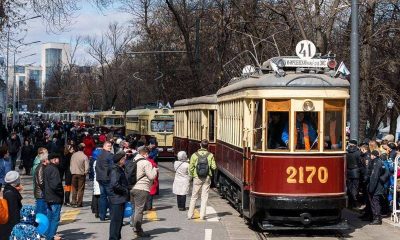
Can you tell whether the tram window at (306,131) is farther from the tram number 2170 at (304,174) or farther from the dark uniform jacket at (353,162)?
the dark uniform jacket at (353,162)

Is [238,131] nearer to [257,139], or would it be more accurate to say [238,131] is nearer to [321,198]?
[257,139]

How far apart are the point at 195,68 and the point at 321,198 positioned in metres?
26.2

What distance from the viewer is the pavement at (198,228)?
13500 millimetres

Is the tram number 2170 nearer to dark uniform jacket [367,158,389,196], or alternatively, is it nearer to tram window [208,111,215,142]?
dark uniform jacket [367,158,389,196]

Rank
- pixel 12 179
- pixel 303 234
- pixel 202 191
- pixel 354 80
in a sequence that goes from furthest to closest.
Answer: pixel 354 80
pixel 202 191
pixel 303 234
pixel 12 179

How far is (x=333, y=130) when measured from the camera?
44.2 feet

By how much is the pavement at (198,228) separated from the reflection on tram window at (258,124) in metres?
1.75

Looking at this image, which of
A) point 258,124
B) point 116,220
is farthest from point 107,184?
point 258,124

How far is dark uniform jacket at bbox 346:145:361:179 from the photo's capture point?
1564 cm

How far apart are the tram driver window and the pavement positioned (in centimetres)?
174

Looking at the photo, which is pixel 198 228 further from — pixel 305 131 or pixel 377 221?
pixel 377 221

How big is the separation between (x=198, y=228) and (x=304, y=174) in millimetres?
2610

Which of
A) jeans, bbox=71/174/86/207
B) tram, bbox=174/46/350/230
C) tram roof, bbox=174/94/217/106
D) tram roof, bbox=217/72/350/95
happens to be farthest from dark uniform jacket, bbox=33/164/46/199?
tram roof, bbox=174/94/217/106

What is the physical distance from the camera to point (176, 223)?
15234mm
